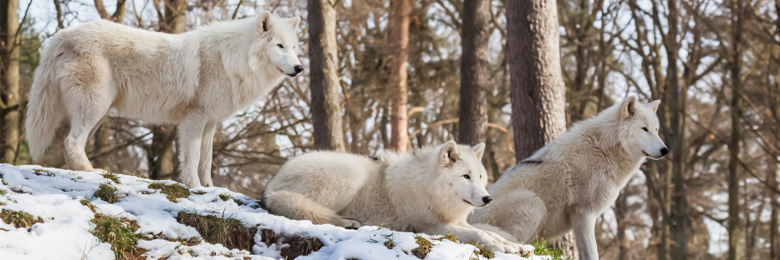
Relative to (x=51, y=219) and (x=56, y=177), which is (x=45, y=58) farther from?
(x=51, y=219)

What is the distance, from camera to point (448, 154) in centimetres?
562

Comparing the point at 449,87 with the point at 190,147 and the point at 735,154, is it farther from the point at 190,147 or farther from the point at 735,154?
the point at 190,147

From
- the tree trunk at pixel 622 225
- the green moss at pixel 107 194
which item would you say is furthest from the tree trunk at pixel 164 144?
the tree trunk at pixel 622 225

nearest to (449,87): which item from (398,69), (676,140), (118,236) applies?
(398,69)

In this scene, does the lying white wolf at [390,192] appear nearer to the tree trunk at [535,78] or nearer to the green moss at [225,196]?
the green moss at [225,196]

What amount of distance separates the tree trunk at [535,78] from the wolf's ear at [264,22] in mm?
4064

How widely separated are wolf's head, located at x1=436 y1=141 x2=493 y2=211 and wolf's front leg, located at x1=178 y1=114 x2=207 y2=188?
2735 millimetres

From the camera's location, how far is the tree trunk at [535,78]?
342 inches

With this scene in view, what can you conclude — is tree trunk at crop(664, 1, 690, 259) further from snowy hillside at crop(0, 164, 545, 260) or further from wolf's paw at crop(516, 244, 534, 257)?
snowy hillside at crop(0, 164, 545, 260)

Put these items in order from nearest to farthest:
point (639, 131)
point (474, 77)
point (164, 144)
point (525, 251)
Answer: point (525, 251)
point (639, 131)
point (474, 77)
point (164, 144)

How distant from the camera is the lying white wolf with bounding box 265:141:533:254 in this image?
5.42 meters

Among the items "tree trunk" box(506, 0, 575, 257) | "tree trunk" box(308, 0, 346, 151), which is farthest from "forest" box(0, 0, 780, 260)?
"tree trunk" box(506, 0, 575, 257)

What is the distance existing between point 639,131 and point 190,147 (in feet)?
16.4

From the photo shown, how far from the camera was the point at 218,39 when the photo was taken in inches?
270
